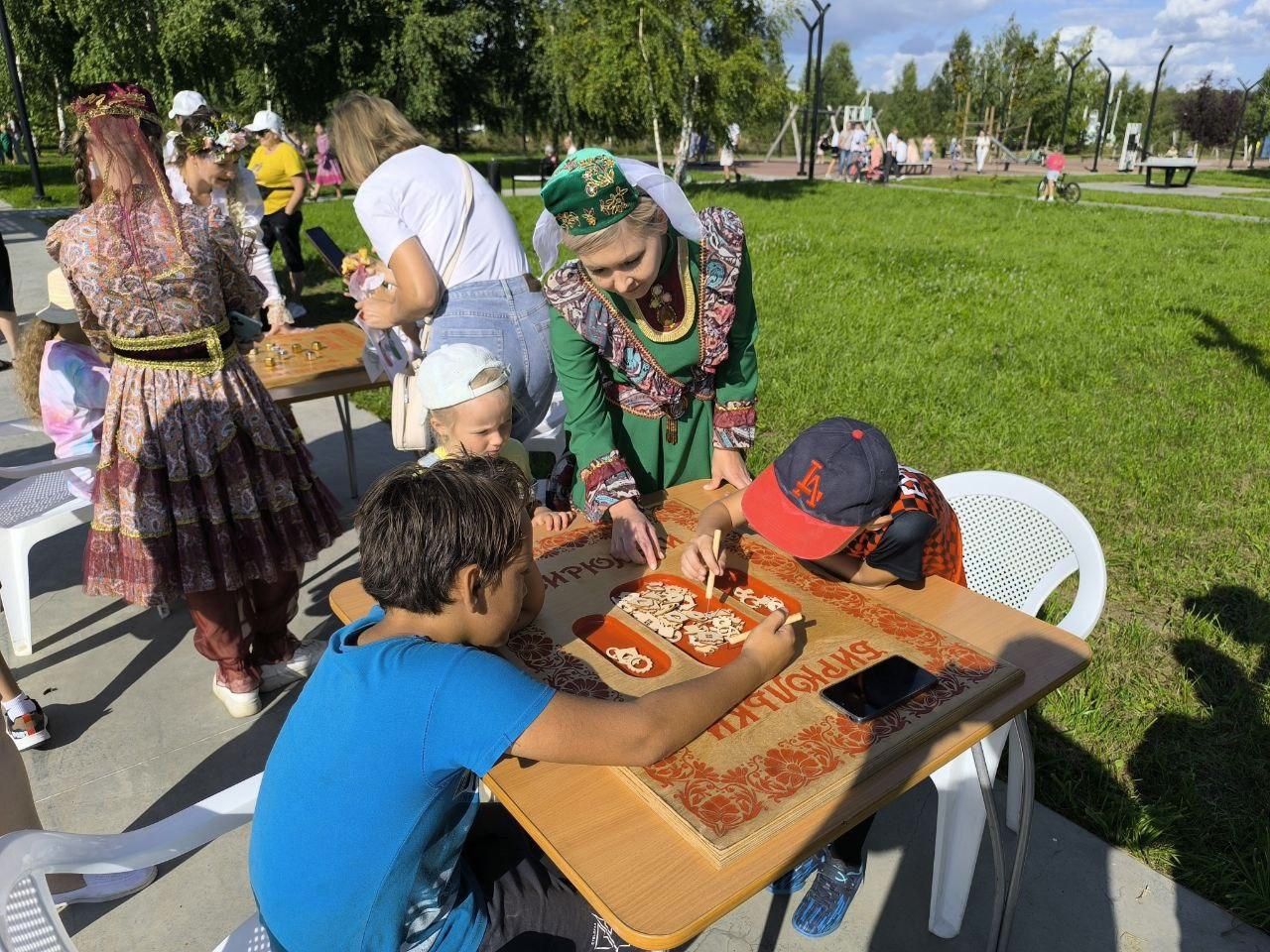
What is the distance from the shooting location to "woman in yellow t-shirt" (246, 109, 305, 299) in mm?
8148

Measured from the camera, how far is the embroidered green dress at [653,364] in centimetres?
224

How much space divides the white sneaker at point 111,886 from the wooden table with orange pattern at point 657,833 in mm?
1499

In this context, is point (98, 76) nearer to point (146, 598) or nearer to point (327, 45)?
point (327, 45)

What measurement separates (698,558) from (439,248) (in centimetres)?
163

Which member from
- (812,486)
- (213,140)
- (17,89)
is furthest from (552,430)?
(17,89)

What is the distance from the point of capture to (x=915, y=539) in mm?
1808

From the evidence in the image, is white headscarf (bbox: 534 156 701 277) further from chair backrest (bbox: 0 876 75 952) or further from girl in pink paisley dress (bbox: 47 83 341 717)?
chair backrest (bbox: 0 876 75 952)

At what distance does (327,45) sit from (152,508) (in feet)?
92.0

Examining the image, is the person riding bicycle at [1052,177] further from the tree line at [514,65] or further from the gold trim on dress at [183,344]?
the gold trim on dress at [183,344]

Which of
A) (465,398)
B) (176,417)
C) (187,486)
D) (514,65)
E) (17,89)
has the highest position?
(514,65)

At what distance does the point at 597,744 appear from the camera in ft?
4.21

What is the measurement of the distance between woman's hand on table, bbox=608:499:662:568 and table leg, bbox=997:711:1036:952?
2.87 feet

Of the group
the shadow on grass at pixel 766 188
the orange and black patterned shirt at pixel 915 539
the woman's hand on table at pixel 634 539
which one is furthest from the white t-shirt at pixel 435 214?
the shadow on grass at pixel 766 188

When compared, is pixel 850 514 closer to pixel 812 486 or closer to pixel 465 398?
pixel 812 486
